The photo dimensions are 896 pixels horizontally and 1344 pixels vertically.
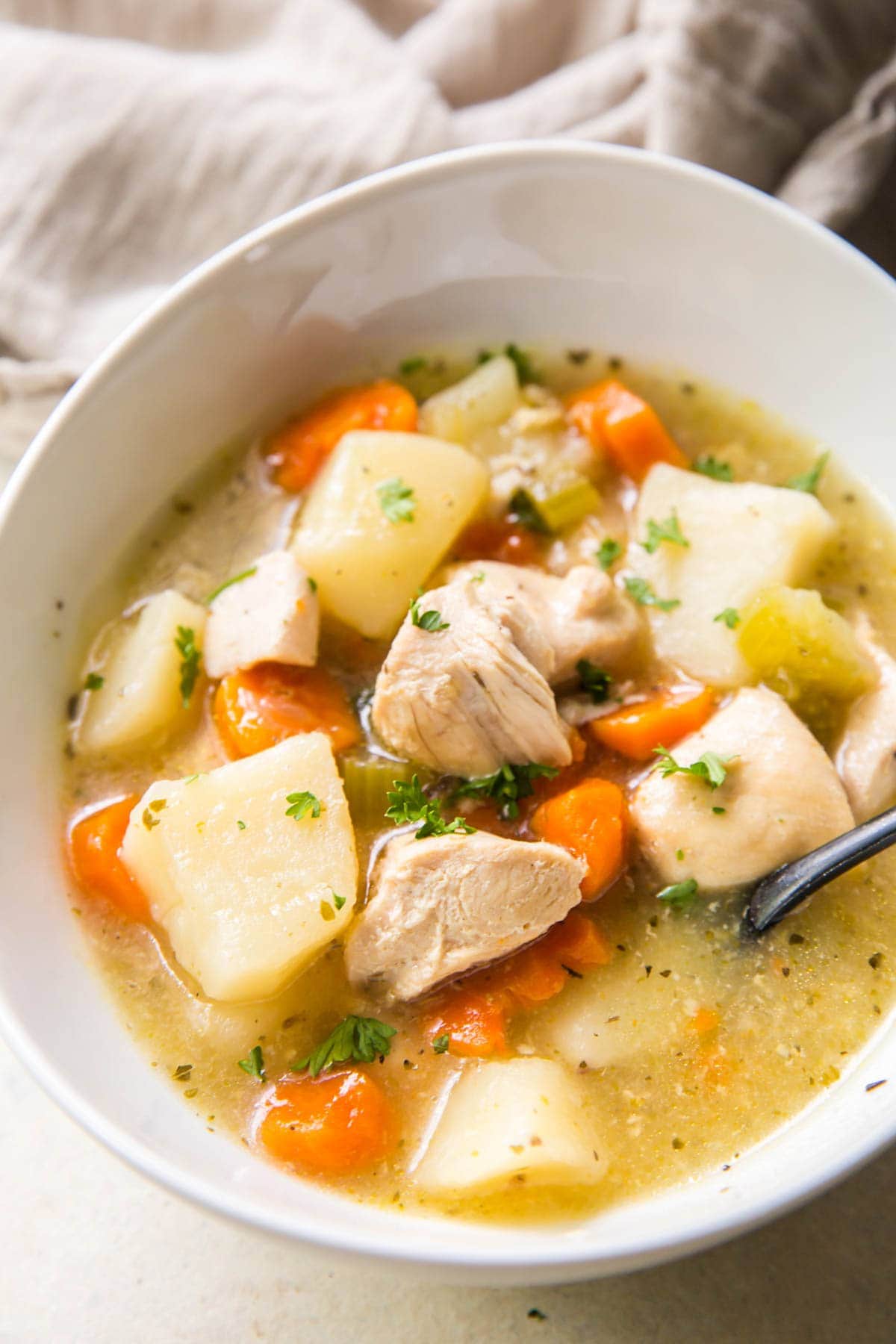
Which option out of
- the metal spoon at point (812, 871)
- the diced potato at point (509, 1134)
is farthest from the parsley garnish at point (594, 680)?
the diced potato at point (509, 1134)

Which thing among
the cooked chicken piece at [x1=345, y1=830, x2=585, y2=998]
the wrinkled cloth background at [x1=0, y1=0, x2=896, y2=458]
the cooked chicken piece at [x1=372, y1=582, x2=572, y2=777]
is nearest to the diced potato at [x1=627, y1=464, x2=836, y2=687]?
the cooked chicken piece at [x1=372, y1=582, x2=572, y2=777]

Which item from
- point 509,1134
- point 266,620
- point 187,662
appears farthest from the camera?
point 187,662

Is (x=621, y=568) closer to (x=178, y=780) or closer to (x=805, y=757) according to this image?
(x=805, y=757)

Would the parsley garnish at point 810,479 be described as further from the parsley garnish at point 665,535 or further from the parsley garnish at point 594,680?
the parsley garnish at point 594,680

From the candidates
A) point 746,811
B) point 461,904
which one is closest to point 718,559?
point 746,811

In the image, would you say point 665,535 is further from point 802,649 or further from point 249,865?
point 249,865

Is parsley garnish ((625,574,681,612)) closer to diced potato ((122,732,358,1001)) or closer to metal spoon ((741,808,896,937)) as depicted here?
metal spoon ((741,808,896,937))

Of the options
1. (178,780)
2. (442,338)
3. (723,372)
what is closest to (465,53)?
(442,338)
